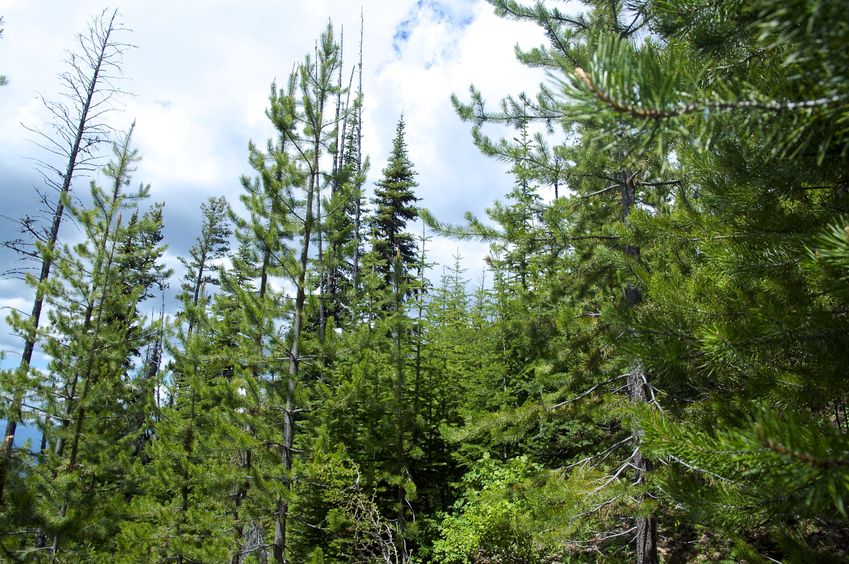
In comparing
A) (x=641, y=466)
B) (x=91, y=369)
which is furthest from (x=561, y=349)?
→ (x=91, y=369)

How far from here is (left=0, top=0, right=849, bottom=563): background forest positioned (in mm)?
1248

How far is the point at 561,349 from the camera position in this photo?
5.80 m

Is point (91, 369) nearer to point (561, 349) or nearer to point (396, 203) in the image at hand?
point (561, 349)

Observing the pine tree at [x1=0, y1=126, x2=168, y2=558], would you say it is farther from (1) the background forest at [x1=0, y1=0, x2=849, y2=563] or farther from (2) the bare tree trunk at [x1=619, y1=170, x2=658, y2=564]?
(2) the bare tree trunk at [x1=619, y1=170, x2=658, y2=564]

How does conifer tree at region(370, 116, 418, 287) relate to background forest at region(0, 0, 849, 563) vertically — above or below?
above

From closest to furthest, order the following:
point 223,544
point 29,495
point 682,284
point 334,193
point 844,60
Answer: point 844,60 < point 682,284 < point 29,495 < point 223,544 < point 334,193

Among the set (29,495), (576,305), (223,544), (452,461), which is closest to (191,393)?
(223,544)

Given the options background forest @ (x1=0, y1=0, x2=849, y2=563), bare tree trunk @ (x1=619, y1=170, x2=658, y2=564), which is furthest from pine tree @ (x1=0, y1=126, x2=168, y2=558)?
bare tree trunk @ (x1=619, y1=170, x2=658, y2=564)

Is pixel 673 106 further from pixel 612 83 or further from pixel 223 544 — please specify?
pixel 223 544

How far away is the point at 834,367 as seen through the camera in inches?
66.1

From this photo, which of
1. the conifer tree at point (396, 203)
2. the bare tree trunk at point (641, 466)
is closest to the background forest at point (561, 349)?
the bare tree trunk at point (641, 466)

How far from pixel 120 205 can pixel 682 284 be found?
9.92 metres

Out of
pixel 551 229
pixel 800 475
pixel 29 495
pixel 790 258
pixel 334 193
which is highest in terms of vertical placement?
pixel 334 193

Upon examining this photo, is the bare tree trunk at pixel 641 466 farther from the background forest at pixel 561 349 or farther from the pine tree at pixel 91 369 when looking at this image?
the pine tree at pixel 91 369
